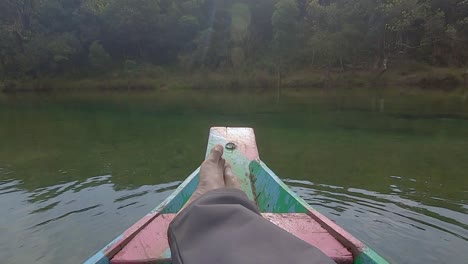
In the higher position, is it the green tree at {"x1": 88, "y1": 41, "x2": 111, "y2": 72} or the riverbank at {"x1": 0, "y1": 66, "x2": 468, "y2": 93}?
the green tree at {"x1": 88, "y1": 41, "x2": 111, "y2": 72}

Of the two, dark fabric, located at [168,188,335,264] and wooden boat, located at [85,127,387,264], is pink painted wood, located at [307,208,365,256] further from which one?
dark fabric, located at [168,188,335,264]

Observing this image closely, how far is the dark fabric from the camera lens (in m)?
1.24

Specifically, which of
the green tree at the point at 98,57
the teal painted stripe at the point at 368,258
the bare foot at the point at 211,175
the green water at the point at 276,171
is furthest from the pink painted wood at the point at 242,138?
the green tree at the point at 98,57

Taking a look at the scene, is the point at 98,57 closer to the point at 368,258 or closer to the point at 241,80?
the point at 241,80

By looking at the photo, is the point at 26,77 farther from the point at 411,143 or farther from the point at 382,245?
the point at 382,245

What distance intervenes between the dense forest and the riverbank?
3.34 feet

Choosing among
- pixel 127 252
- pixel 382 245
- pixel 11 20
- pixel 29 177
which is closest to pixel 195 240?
pixel 127 252

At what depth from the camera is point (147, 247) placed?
2.14 m

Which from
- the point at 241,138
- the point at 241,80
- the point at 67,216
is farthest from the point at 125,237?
the point at 241,80

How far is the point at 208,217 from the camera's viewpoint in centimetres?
143

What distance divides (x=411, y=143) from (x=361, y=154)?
1746 mm

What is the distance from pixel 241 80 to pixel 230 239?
99.1 ft

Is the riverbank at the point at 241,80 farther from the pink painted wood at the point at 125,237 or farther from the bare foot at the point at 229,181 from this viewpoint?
the pink painted wood at the point at 125,237

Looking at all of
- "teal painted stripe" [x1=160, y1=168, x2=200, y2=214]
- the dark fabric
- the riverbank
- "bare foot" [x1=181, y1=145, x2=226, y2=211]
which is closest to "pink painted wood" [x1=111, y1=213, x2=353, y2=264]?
"teal painted stripe" [x1=160, y1=168, x2=200, y2=214]
